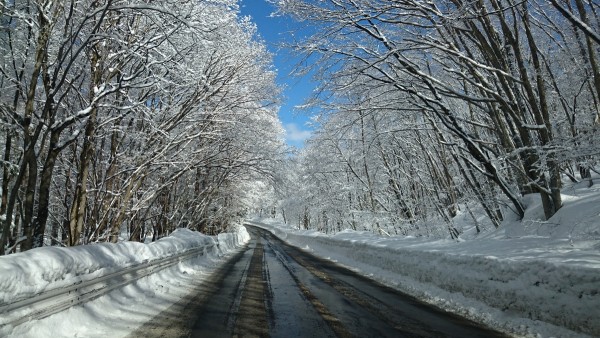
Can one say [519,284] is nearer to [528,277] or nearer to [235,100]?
[528,277]

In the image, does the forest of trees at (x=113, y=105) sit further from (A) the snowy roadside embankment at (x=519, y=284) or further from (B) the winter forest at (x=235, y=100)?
(A) the snowy roadside embankment at (x=519, y=284)

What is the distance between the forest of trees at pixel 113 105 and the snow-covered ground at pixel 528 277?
724 centimetres

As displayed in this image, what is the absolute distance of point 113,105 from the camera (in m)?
8.50

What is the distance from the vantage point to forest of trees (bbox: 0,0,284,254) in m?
7.14

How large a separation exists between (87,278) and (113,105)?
14.5ft

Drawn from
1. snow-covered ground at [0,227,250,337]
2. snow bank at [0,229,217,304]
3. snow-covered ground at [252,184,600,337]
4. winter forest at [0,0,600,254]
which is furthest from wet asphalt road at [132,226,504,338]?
winter forest at [0,0,600,254]

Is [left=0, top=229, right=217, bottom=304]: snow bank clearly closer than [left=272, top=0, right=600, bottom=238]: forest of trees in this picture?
Yes

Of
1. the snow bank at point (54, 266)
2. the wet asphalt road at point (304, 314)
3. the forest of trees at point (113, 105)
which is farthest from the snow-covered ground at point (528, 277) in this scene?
the forest of trees at point (113, 105)

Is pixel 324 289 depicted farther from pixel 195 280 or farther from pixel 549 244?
pixel 549 244

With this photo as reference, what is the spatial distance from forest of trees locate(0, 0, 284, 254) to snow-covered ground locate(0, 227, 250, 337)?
1815 mm

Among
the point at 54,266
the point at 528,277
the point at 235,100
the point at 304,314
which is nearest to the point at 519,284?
the point at 528,277

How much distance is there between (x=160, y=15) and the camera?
24.6 ft

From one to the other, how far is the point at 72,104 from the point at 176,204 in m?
10.2

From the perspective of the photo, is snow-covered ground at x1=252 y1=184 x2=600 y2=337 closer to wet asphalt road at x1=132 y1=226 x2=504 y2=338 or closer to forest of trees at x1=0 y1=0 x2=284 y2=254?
wet asphalt road at x1=132 y1=226 x2=504 y2=338
